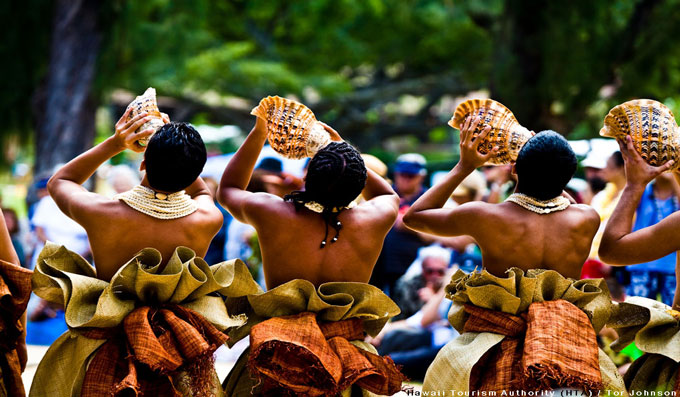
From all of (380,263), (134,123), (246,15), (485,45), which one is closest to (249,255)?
(380,263)

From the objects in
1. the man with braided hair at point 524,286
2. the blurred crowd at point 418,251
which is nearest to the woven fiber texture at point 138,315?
the man with braided hair at point 524,286

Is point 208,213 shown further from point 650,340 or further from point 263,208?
point 650,340

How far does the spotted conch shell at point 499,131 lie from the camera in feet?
11.7

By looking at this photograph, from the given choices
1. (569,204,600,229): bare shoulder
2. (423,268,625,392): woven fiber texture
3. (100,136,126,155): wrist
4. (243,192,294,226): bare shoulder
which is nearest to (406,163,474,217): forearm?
(423,268,625,392): woven fiber texture

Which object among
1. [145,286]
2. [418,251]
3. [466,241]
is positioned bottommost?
[145,286]

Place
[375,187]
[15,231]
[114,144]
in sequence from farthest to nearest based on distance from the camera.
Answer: [15,231], [375,187], [114,144]

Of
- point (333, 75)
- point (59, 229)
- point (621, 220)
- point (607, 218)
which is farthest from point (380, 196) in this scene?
point (333, 75)

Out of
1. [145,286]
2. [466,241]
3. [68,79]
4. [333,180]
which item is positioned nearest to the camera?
[145,286]

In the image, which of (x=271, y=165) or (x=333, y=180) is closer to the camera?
(x=333, y=180)

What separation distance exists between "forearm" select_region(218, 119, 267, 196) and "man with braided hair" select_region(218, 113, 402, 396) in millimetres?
→ 122

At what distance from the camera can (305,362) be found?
10.0 feet

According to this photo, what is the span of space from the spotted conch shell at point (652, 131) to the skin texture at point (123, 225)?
6.20 ft

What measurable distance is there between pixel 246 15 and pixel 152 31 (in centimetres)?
914

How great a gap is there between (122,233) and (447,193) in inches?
56.4
